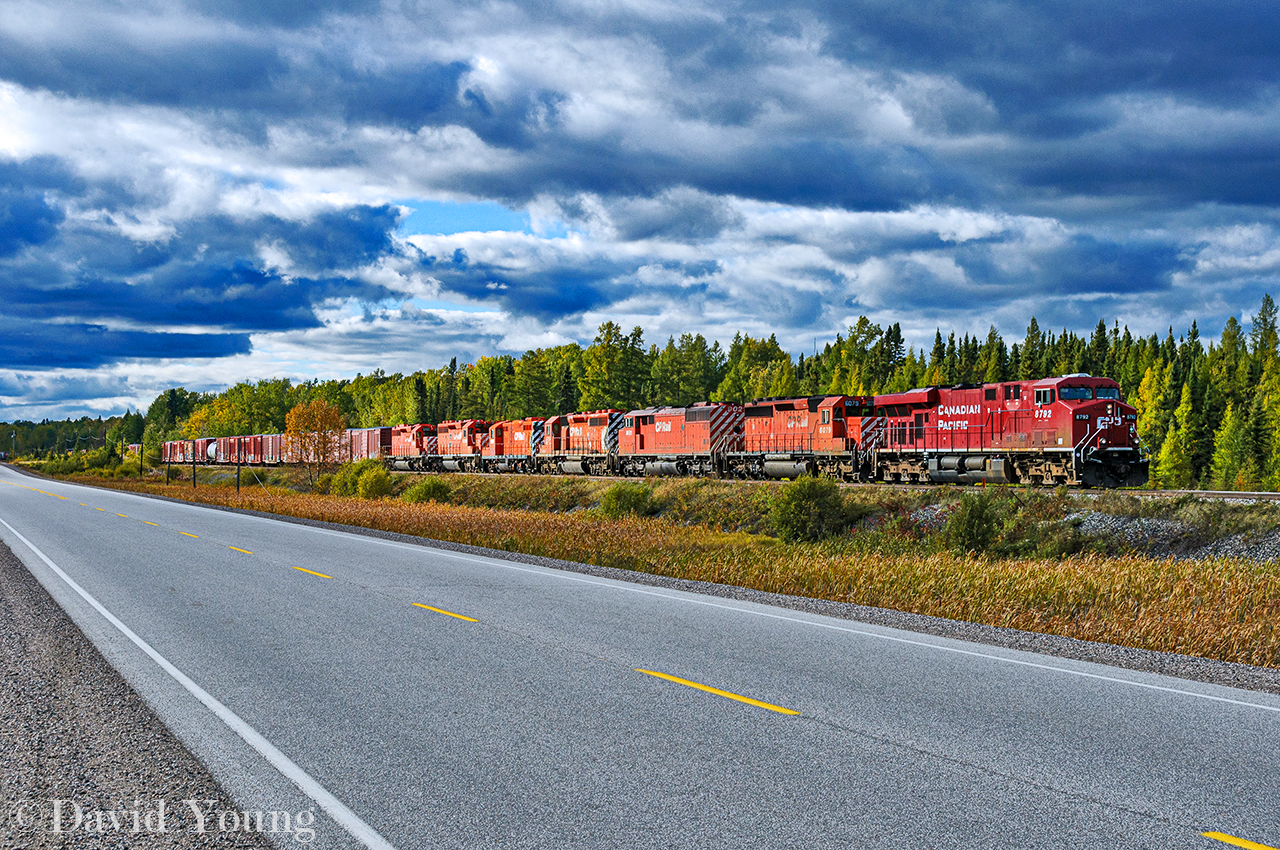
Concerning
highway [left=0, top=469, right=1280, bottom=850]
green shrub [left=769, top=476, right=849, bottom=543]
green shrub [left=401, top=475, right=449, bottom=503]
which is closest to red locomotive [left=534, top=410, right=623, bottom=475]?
green shrub [left=401, top=475, right=449, bottom=503]

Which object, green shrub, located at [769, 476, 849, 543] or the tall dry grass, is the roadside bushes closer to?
the tall dry grass

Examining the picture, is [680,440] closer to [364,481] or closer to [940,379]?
[364,481]

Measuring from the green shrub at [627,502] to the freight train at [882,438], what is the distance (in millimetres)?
5581

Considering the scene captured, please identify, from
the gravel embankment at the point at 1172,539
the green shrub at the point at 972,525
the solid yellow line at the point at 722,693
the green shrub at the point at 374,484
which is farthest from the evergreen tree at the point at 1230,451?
the solid yellow line at the point at 722,693

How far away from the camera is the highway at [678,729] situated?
503cm

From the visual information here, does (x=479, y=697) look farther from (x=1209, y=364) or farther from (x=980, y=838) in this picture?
(x=1209, y=364)

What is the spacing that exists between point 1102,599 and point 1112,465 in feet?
57.5

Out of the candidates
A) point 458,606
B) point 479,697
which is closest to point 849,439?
point 458,606

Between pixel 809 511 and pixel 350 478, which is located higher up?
pixel 350 478

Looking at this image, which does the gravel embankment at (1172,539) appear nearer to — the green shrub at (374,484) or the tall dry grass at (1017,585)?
the tall dry grass at (1017,585)

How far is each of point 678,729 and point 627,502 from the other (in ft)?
98.6

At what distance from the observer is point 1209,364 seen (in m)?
138

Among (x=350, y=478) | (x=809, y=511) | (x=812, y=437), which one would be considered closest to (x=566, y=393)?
(x=350, y=478)

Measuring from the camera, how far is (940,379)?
122875 mm
